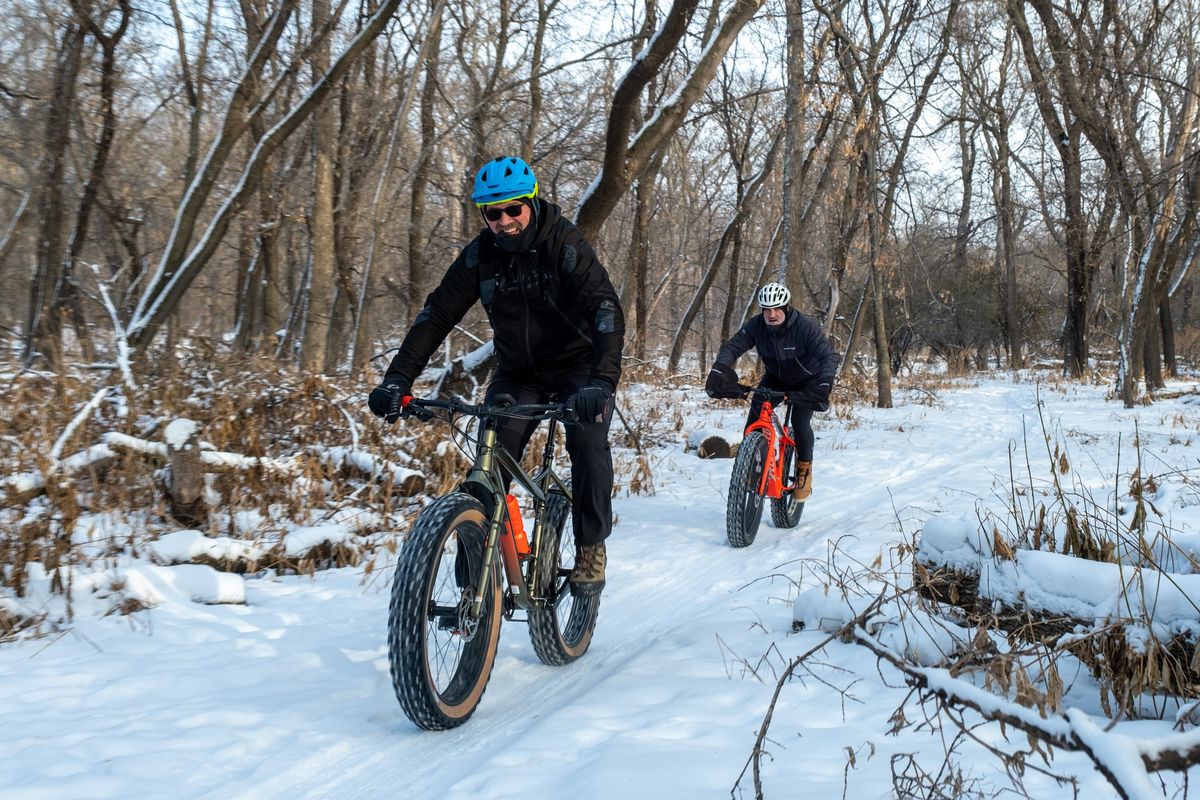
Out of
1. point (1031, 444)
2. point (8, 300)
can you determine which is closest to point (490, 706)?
point (1031, 444)

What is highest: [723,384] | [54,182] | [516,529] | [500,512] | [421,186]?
[421,186]

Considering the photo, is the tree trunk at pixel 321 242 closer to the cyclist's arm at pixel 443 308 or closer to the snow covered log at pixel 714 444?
the snow covered log at pixel 714 444

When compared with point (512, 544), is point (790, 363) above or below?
above

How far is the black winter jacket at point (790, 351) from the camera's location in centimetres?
664

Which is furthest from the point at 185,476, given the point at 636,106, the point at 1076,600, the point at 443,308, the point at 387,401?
the point at 636,106

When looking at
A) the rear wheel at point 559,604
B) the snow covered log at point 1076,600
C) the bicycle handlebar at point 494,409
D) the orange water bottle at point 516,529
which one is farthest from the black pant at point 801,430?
the bicycle handlebar at point 494,409

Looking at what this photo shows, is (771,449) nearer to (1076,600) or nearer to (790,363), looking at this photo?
(790,363)

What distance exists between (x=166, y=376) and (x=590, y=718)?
5.58 meters

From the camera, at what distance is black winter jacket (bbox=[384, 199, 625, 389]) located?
3570mm

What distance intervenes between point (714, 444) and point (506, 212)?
21.2 feet

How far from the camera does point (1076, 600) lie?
2979mm

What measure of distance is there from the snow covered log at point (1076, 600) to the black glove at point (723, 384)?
9.25ft

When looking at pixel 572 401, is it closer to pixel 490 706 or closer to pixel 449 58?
pixel 490 706

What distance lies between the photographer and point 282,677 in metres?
3.63
